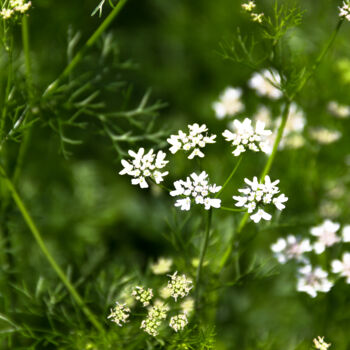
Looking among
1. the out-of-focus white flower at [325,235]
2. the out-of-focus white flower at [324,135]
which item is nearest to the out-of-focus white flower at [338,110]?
the out-of-focus white flower at [324,135]

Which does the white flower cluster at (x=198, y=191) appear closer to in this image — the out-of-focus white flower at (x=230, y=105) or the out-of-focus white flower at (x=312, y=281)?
→ the out-of-focus white flower at (x=312, y=281)

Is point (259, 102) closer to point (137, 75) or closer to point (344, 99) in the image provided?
point (344, 99)

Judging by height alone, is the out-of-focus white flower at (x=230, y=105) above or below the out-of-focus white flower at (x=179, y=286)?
above

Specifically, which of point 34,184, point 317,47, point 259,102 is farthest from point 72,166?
point 317,47

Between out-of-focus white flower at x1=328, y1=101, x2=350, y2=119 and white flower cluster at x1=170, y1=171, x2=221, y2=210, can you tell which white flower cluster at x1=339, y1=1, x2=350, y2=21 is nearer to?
white flower cluster at x1=170, y1=171, x2=221, y2=210

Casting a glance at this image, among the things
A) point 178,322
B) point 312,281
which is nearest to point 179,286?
point 178,322

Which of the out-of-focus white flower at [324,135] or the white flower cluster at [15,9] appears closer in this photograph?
the white flower cluster at [15,9]
